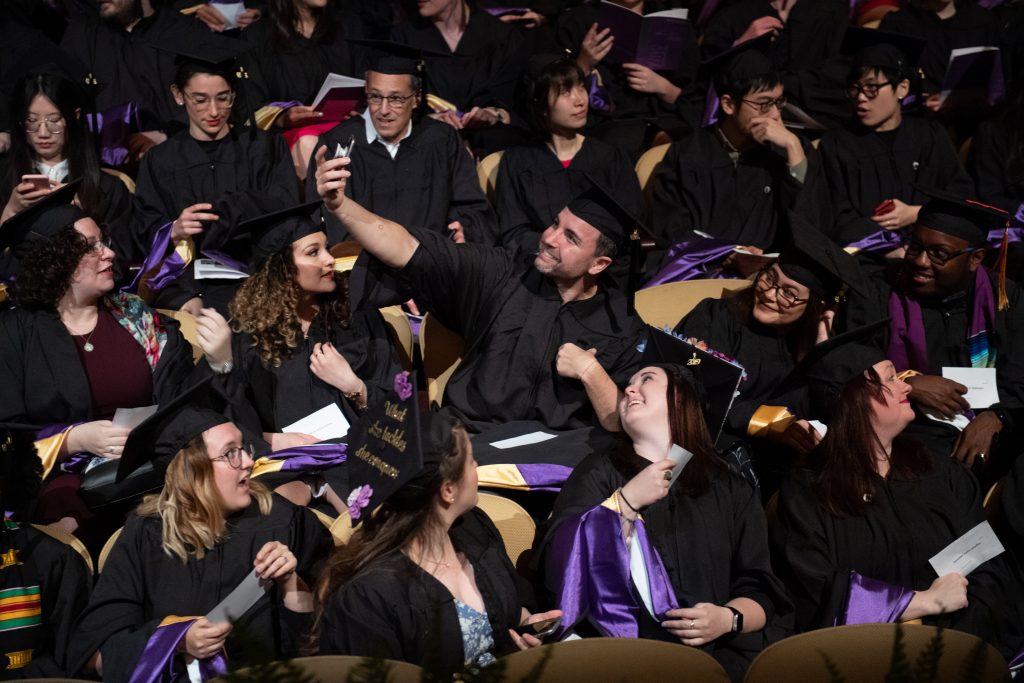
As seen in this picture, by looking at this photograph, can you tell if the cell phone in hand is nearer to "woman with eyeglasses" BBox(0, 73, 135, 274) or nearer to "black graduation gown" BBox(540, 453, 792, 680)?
"black graduation gown" BBox(540, 453, 792, 680)

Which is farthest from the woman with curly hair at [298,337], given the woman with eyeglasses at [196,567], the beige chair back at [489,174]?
the beige chair back at [489,174]

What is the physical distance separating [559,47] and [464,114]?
670mm

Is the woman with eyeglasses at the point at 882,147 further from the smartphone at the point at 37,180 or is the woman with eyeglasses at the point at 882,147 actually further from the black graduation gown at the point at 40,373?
the smartphone at the point at 37,180

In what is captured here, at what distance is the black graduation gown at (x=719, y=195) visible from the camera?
5.39 meters

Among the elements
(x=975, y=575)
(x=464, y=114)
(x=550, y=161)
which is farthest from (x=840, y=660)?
(x=464, y=114)

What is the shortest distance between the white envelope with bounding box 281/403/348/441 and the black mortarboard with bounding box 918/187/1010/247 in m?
2.32

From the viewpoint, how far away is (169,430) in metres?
3.14

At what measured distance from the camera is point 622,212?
4172 millimetres

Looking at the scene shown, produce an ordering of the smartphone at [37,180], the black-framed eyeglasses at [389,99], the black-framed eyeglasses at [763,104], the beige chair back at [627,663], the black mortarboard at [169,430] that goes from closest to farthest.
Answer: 1. the beige chair back at [627,663]
2. the black mortarboard at [169,430]
3. the smartphone at [37,180]
4. the black-framed eyeglasses at [389,99]
5. the black-framed eyeglasses at [763,104]

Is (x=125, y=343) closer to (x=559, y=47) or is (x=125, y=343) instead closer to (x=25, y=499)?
(x=25, y=499)

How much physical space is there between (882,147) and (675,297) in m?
1.71

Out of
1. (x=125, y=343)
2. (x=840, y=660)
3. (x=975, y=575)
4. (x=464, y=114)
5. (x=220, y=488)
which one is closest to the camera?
(x=840, y=660)

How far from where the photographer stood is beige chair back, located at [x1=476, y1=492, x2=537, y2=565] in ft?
10.8

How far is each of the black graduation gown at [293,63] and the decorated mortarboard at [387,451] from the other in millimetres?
3416
